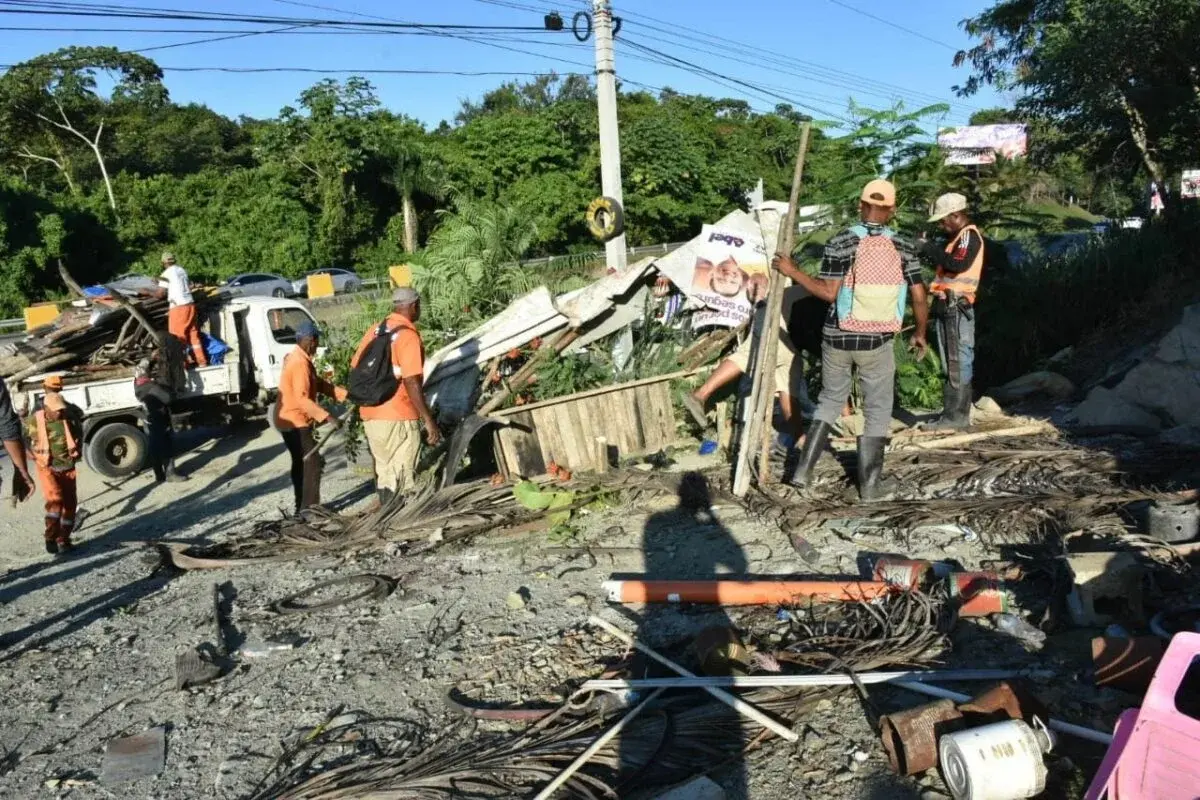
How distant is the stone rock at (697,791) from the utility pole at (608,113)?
36.0 ft

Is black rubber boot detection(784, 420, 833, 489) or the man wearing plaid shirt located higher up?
the man wearing plaid shirt

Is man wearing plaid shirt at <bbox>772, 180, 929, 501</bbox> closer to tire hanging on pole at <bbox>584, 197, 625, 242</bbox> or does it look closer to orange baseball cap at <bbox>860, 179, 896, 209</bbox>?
orange baseball cap at <bbox>860, 179, 896, 209</bbox>

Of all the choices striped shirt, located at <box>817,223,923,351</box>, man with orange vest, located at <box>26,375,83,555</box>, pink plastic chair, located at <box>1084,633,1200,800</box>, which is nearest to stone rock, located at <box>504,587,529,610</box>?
striped shirt, located at <box>817,223,923,351</box>

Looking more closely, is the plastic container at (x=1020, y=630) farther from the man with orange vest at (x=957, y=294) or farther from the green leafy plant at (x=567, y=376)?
the green leafy plant at (x=567, y=376)

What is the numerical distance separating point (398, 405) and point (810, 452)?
2.84 meters

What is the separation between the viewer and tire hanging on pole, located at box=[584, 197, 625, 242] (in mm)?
13430

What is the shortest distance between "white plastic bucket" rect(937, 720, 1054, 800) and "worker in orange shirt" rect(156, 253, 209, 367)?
11013 mm

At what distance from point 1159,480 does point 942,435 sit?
1.57m

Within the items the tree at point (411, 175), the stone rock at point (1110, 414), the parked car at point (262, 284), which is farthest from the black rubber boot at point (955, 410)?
the tree at point (411, 175)

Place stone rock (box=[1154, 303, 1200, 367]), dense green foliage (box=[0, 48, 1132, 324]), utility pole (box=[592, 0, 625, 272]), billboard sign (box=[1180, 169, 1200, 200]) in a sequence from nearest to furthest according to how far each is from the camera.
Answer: stone rock (box=[1154, 303, 1200, 367]) → utility pole (box=[592, 0, 625, 272]) → billboard sign (box=[1180, 169, 1200, 200]) → dense green foliage (box=[0, 48, 1132, 324])

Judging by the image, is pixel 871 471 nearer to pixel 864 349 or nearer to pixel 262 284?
pixel 864 349

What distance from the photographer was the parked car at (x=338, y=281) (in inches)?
1252

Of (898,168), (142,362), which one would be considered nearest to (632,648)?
(898,168)

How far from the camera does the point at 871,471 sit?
19.0 ft
